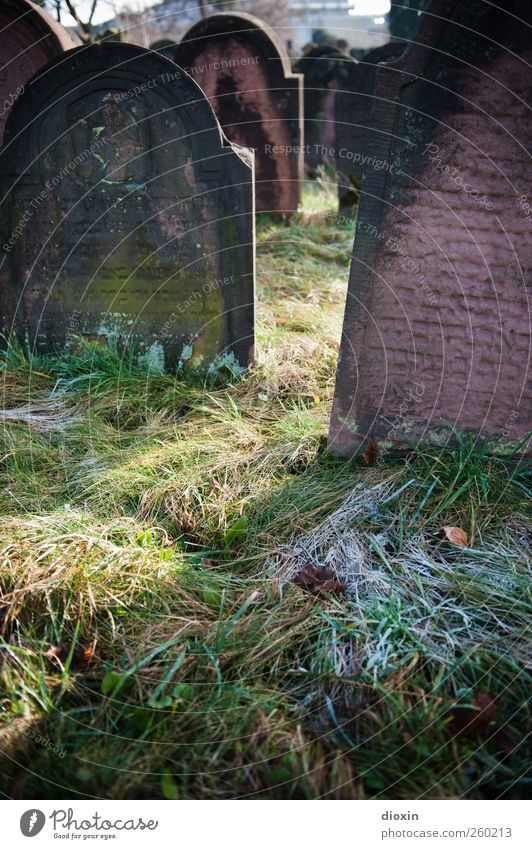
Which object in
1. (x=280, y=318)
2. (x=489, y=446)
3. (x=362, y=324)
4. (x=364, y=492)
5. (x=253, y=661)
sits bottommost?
(x=253, y=661)

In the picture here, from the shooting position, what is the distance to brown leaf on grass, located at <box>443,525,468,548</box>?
7.38 ft

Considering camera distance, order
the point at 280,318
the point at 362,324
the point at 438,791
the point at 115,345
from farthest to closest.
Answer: the point at 280,318 < the point at 115,345 < the point at 362,324 < the point at 438,791

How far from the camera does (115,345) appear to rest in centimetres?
363

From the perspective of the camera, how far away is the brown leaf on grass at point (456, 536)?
225 centimetres

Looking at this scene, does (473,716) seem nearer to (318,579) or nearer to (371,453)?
(318,579)

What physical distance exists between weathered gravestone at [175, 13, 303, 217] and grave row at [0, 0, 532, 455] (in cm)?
192

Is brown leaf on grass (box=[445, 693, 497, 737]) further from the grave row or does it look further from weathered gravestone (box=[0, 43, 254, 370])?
weathered gravestone (box=[0, 43, 254, 370])

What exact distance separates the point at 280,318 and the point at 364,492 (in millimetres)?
2019

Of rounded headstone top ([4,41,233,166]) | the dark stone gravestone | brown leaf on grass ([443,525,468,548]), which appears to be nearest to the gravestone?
rounded headstone top ([4,41,233,166])

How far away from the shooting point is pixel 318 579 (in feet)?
6.98

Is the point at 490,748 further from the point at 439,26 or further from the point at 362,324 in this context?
the point at 439,26

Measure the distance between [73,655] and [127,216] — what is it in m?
2.37

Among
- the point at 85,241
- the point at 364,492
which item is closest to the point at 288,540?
the point at 364,492

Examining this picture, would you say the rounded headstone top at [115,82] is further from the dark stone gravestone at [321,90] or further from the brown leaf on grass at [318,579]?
the dark stone gravestone at [321,90]
